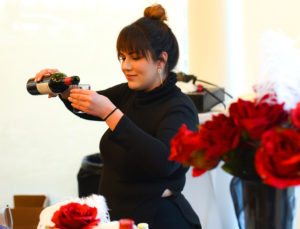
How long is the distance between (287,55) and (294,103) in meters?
0.09

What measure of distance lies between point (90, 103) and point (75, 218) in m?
0.45

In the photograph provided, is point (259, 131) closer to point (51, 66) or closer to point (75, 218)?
point (75, 218)

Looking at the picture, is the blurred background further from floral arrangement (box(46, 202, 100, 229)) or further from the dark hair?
floral arrangement (box(46, 202, 100, 229))

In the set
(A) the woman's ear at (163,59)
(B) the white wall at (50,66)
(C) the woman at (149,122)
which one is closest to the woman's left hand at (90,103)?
(C) the woman at (149,122)

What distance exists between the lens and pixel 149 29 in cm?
158

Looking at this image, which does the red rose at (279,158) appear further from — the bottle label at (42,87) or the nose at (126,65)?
the bottle label at (42,87)

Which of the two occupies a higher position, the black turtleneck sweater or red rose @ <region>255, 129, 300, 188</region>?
red rose @ <region>255, 129, 300, 188</region>

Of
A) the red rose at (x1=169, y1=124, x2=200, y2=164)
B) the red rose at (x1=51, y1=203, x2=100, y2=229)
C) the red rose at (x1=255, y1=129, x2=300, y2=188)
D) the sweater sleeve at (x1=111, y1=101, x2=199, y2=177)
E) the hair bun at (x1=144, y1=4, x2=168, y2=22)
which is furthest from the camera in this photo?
the hair bun at (x1=144, y1=4, x2=168, y2=22)

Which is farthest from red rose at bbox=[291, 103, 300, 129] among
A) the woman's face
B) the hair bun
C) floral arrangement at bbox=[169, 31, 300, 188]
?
the hair bun

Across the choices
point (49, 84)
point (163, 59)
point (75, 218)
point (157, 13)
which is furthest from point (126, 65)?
point (75, 218)

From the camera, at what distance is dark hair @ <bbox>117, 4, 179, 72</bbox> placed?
1545mm

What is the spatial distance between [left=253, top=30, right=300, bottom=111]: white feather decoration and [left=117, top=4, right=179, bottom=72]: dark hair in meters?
0.73

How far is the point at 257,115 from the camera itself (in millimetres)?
777

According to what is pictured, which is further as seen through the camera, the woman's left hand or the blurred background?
the blurred background
